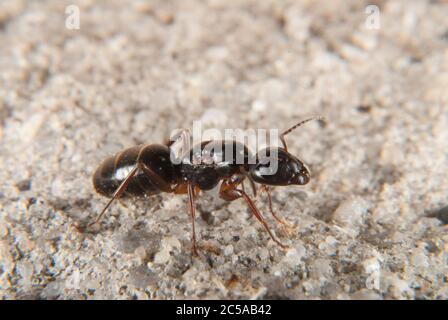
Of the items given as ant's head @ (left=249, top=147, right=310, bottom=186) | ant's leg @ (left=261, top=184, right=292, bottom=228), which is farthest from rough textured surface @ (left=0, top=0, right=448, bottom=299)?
ant's head @ (left=249, top=147, right=310, bottom=186)

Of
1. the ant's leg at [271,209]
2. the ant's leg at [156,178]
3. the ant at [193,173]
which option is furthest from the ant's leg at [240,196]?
the ant's leg at [156,178]

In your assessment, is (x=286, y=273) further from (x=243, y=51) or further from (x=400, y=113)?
(x=243, y=51)

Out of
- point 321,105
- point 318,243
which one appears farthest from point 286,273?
point 321,105

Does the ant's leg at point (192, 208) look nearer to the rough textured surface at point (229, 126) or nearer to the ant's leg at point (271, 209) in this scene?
the rough textured surface at point (229, 126)

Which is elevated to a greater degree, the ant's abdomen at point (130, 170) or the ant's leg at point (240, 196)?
the ant's abdomen at point (130, 170)

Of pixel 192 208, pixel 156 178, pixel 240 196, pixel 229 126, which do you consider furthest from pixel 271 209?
pixel 229 126

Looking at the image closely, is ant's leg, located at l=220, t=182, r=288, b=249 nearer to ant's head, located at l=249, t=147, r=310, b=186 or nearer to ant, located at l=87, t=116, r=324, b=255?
ant, located at l=87, t=116, r=324, b=255

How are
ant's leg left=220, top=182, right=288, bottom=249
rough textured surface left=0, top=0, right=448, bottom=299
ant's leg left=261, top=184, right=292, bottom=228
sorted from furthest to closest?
ant's leg left=261, top=184, right=292, bottom=228 < ant's leg left=220, top=182, right=288, bottom=249 < rough textured surface left=0, top=0, right=448, bottom=299
